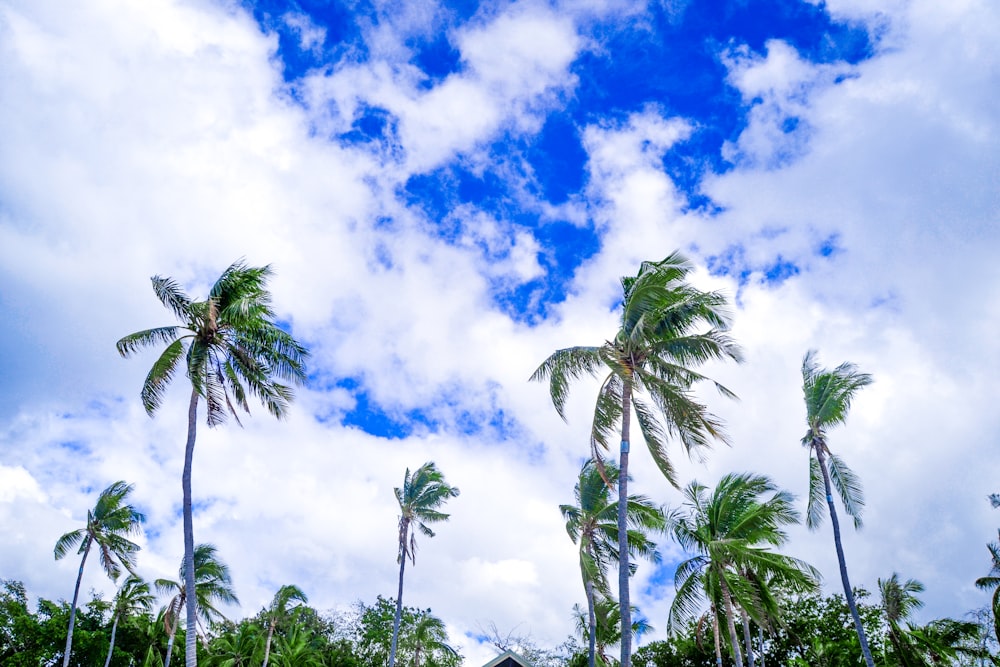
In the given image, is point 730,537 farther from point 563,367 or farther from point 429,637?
point 429,637

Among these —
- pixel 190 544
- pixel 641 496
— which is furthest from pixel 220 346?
pixel 641 496

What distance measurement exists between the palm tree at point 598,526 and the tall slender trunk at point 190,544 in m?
13.6

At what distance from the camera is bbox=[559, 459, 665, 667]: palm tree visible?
26.1 metres

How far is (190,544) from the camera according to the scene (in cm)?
1772

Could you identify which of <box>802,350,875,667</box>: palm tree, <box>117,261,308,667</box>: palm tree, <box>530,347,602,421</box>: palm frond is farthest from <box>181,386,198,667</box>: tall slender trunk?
<box>802,350,875,667</box>: palm tree

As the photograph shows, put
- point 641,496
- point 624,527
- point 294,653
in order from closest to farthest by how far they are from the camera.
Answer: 1. point 624,527
2. point 641,496
3. point 294,653

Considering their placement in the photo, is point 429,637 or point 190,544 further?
point 429,637

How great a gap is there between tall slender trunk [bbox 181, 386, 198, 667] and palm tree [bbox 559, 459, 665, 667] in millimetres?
13608

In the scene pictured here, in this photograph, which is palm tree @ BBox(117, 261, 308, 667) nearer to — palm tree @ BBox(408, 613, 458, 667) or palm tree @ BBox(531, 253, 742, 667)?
palm tree @ BBox(531, 253, 742, 667)

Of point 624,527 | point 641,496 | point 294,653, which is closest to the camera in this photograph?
point 624,527

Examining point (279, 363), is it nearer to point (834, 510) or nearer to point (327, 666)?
point (834, 510)

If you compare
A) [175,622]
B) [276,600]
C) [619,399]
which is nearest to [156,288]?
[619,399]

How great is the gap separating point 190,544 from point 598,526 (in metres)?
16.4

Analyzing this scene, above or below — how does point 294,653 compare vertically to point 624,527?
below
